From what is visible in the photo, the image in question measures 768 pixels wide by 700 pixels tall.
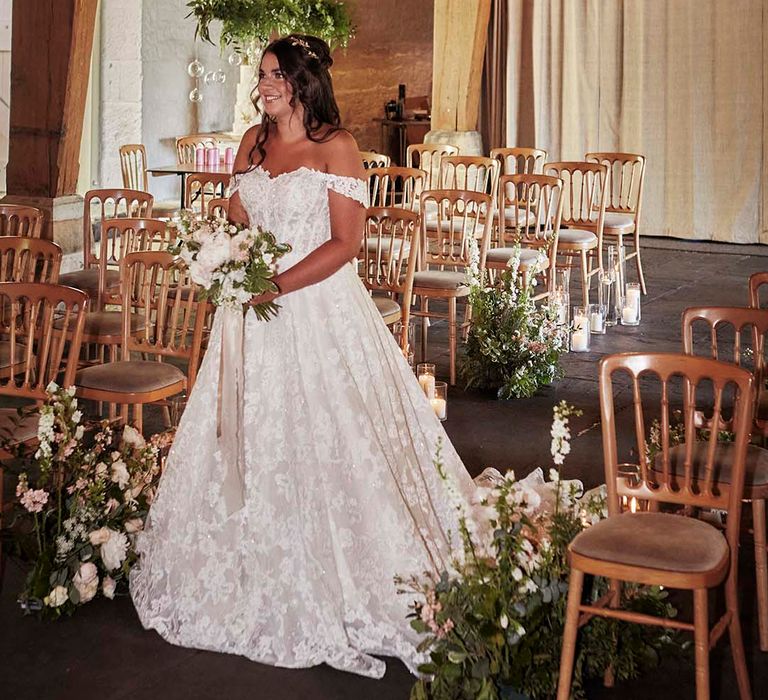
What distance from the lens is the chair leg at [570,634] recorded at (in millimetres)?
2621

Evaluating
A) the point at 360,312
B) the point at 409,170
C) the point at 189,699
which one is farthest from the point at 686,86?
the point at 189,699

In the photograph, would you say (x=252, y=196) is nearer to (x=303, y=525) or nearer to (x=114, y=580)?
(x=303, y=525)

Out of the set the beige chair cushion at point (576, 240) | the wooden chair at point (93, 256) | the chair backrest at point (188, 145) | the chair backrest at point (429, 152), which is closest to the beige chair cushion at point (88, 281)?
the wooden chair at point (93, 256)

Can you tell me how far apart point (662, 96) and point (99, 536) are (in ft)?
28.0

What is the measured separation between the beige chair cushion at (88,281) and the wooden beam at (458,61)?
551cm

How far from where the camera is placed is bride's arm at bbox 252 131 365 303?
3363 millimetres

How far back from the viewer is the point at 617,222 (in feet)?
26.1

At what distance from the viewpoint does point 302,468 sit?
10.9 ft

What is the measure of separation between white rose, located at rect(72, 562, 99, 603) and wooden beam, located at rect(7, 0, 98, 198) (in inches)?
167

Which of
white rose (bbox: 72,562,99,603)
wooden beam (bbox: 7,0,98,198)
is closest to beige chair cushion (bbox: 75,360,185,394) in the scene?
white rose (bbox: 72,562,99,603)

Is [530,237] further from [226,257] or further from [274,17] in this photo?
[226,257]

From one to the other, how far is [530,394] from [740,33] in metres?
5.78

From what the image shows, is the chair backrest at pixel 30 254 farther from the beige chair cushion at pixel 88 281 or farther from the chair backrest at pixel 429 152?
the chair backrest at pixel 429 152

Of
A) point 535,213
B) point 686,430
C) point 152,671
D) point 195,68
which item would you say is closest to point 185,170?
point 195,68
